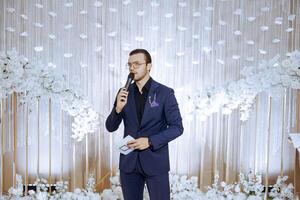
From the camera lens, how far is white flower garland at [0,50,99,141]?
3850mm

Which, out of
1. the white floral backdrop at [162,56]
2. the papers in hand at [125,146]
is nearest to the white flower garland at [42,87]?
the white floral backdrop at [162,56]

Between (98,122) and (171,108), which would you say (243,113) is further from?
(171,108)

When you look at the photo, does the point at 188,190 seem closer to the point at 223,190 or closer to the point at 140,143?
the point at 223,190

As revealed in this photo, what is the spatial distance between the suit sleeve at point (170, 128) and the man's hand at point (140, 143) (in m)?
0.04

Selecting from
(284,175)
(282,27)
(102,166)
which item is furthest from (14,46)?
(284,175)

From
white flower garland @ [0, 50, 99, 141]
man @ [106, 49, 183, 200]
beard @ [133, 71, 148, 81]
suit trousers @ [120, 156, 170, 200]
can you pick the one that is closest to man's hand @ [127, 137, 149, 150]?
man @ [106, 49, 183, 200]

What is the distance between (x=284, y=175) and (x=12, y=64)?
259cm

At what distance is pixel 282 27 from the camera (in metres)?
3.95

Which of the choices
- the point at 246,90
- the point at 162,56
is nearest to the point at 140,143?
the point at 162,56

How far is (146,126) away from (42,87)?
174cm

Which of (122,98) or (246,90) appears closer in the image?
(122,98)

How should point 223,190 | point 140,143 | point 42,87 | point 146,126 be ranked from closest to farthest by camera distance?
point 140,143
point 146,126
point 42,87
point 223,190

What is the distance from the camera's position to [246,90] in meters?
3.95

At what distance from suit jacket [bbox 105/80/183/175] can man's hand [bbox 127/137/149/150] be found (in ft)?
0.15
